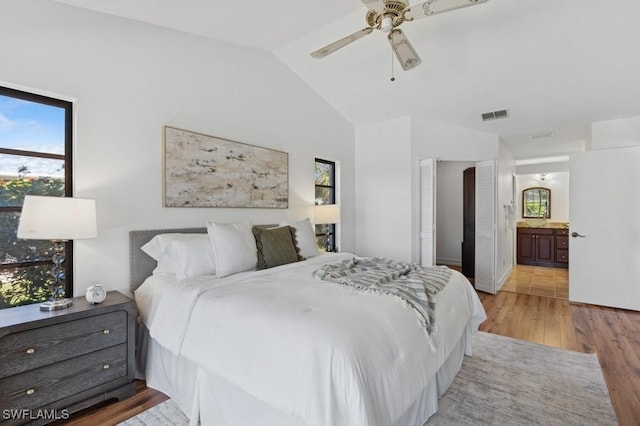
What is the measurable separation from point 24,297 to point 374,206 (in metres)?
4.14

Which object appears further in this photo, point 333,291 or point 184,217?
point 184,217

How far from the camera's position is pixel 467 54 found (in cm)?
323

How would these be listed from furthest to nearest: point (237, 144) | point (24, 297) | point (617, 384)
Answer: point (237, 144)
point (617, 384)
point (24, 297)

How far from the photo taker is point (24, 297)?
2172 millimetres

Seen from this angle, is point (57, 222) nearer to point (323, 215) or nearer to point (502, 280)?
point (323, 215)

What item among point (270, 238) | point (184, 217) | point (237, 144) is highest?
point (237, 144)

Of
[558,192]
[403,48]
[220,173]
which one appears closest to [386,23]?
[403,48]

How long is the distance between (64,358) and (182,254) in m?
0.92

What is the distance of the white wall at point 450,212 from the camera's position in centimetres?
715

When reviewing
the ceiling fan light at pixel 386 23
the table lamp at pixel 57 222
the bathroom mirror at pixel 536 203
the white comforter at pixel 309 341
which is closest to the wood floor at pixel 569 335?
the white comforter at pixel 309 341

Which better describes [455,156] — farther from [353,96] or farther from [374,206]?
[353,96]

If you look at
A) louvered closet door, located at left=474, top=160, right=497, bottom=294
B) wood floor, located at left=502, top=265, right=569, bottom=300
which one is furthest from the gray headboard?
wood floor, located at left=502, top=265, right=569, bottom=300

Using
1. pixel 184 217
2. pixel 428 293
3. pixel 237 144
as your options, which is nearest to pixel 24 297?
pixel 184 217

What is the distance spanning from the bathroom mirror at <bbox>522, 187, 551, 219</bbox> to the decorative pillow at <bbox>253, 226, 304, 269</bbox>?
760 centimetres
